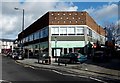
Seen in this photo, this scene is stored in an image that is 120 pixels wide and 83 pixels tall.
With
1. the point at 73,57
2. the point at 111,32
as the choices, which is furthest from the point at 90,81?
the point at 111,32

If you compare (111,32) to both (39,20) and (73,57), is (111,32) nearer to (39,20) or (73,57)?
(39,20)

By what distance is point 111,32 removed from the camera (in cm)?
8356

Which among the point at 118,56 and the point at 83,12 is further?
the point at 83,12

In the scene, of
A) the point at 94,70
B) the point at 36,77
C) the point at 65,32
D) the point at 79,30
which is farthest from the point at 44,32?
the point at 36,77

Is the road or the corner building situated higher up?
the corner building

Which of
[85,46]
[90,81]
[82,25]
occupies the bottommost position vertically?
[90,81]

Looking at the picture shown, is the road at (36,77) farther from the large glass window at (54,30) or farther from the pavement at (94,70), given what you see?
the large glass window at (54,30)

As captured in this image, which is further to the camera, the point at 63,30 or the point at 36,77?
the point at 63,30

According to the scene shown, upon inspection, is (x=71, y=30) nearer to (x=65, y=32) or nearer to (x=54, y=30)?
(x=65, y=32)

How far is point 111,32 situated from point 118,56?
39.7m

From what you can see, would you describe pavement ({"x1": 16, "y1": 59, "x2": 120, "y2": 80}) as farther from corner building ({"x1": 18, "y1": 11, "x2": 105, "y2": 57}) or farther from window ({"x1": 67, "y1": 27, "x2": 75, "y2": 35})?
window ({"x1": 67, "y1": 27, "x2": 75, "y2": 35})

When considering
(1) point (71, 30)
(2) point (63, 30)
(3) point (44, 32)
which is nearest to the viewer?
(1) point (71, 30)

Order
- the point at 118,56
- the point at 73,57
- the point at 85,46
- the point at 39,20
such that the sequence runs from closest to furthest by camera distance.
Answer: the point at 73,57 < the point at 118,56 < the point at 85,46 < the point at 39,20

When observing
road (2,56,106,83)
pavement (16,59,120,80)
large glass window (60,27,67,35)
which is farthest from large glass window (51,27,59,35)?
road (2,56,106,83)
